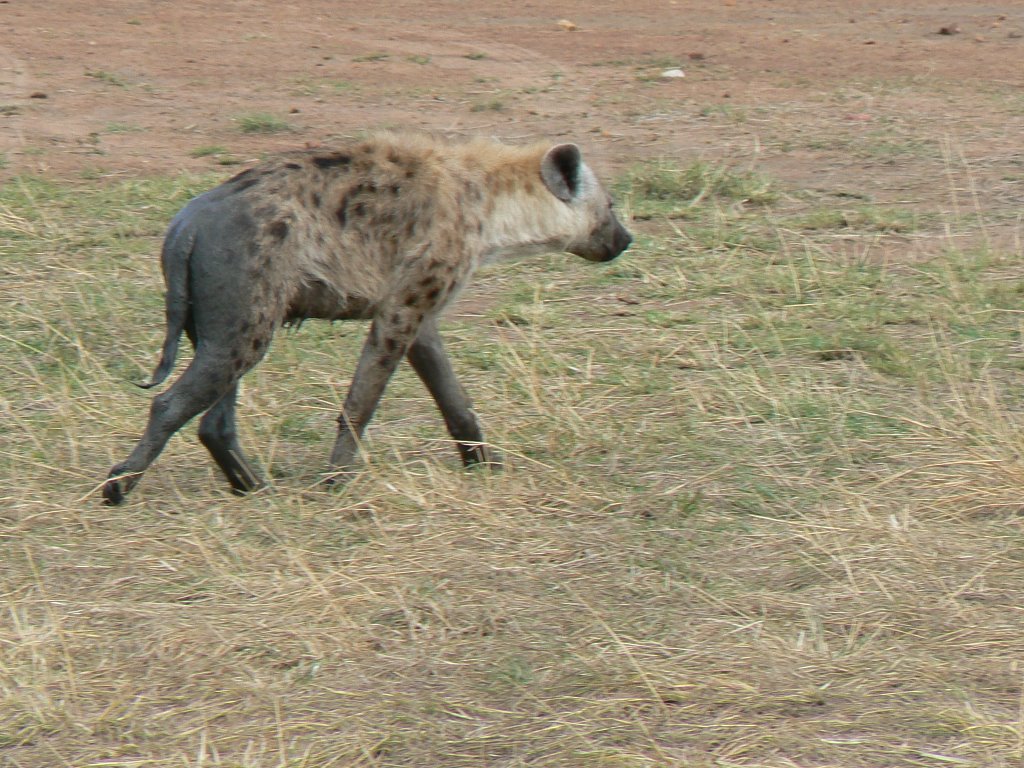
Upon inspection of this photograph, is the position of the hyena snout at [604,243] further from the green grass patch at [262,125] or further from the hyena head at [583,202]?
the green grass patch at [262,125]

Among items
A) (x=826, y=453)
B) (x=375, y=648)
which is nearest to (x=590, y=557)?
(x=375, y=648)

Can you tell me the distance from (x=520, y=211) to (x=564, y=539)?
A: 1.16 m

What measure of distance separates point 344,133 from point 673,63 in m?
3.03

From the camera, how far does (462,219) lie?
13.8 feet

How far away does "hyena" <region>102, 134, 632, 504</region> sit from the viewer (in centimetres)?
382

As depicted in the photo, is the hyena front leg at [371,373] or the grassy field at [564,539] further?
Answer: the hyena front leg at [371,373]

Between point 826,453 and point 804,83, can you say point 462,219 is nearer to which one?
point 826,453

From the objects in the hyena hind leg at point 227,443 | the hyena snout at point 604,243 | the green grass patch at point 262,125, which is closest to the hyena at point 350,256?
the hyena hind leg at point 227,443

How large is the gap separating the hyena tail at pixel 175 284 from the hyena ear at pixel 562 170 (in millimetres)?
1188

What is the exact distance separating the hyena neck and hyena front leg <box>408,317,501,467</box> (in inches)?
13.2

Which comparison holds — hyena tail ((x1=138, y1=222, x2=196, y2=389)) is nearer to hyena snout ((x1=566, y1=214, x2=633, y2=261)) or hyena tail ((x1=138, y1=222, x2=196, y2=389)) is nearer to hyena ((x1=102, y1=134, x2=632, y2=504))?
hyena ((x1=102, y1=134, x2=632, y2=504))

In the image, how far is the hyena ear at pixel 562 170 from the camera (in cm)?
450

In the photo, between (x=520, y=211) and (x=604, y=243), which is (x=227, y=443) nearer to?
(x=520, y=211)

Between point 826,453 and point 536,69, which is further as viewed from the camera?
point 536,69
